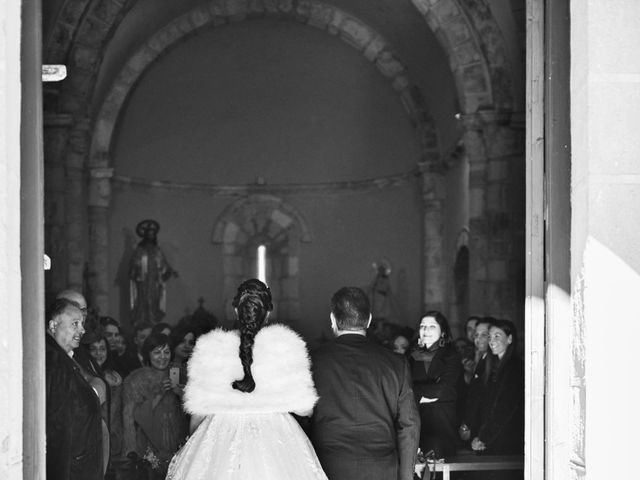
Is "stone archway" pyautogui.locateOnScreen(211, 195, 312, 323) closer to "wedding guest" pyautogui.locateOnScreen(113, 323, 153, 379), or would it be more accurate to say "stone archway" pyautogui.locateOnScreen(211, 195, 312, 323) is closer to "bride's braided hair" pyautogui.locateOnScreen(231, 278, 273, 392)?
"wedding guest" pyautogui.locateOnScreen(113, 323, 153, 379)

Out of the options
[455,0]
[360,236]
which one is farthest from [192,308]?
[455,0]

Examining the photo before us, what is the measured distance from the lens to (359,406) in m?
4.72

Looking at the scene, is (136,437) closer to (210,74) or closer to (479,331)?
(479,331)

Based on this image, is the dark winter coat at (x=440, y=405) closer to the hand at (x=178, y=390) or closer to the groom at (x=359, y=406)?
the groom at (x=359, y=406)

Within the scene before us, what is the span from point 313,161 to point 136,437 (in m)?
10.7

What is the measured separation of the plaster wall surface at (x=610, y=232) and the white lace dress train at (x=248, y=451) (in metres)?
1.23

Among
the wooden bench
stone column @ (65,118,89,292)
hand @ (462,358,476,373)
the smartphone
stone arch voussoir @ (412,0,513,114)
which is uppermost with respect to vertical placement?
stone arch voussoir @ (412,0,513,114)

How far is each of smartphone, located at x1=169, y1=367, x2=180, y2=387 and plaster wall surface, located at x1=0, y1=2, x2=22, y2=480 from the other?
2870 millimetres

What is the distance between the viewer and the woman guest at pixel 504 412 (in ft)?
20.7

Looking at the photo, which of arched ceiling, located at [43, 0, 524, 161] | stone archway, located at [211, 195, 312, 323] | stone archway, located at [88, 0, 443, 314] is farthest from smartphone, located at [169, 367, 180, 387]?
stone archway, located at [211, 195, 312, 323]

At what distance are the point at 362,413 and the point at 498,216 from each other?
668 cm

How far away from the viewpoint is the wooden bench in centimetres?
584

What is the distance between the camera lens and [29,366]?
4.18 m

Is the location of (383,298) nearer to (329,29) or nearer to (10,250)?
(329,29)
